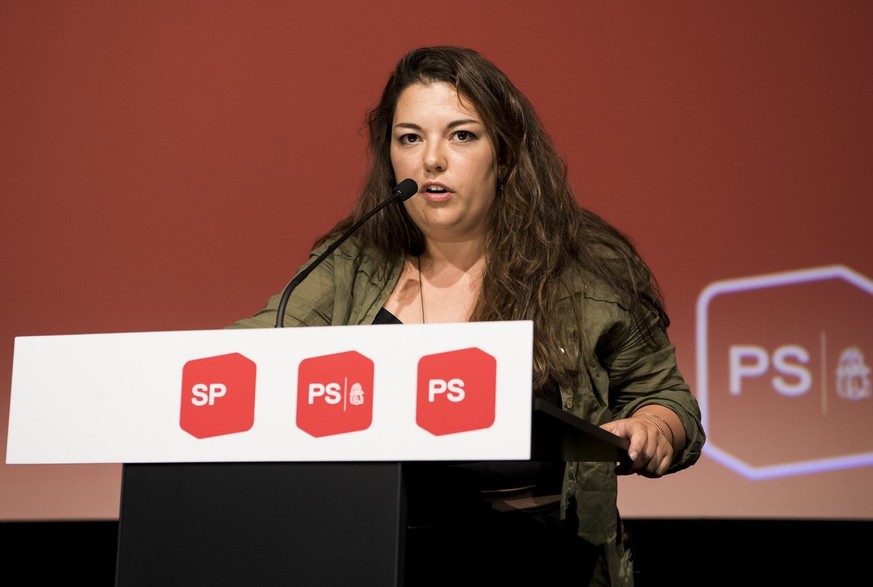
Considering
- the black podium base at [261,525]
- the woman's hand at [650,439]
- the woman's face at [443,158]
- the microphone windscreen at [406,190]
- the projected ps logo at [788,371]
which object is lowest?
the black podium base at [261,525]

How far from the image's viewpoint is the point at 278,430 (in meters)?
1.02

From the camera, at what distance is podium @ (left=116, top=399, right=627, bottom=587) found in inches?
39.5

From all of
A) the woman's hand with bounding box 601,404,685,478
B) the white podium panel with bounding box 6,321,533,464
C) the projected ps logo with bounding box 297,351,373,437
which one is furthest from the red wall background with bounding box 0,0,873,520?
the projected ps logo with bounding box 297,351,373,437

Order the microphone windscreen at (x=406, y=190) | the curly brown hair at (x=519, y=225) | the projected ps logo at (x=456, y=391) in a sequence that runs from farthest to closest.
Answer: the curly brown hair at (x=519, y=225), the microphone windscreen at (x=406, y=190), the projected ps logo at (x=456, y=391)

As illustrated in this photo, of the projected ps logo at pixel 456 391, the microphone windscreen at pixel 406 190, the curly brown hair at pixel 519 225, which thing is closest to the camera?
the projected ps logo at pixel 456 391

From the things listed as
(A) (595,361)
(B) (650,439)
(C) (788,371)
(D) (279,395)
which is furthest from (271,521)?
(C) (788,371)

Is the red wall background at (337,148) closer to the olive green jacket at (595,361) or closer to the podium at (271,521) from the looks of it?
the olive green jacket at (595,361)

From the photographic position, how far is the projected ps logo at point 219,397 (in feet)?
3.41

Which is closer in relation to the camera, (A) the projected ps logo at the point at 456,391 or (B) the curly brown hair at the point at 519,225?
(A) the projected ps logo at the point at 456,391

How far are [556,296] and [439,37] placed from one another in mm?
1253

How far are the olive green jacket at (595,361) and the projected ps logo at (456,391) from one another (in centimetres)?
59

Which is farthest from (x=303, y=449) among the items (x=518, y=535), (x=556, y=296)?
(x=556, y=296)

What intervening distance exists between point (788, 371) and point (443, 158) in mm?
1229

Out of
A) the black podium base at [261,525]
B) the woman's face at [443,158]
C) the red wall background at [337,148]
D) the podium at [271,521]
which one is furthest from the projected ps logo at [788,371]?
the black podium base at [261,525]
